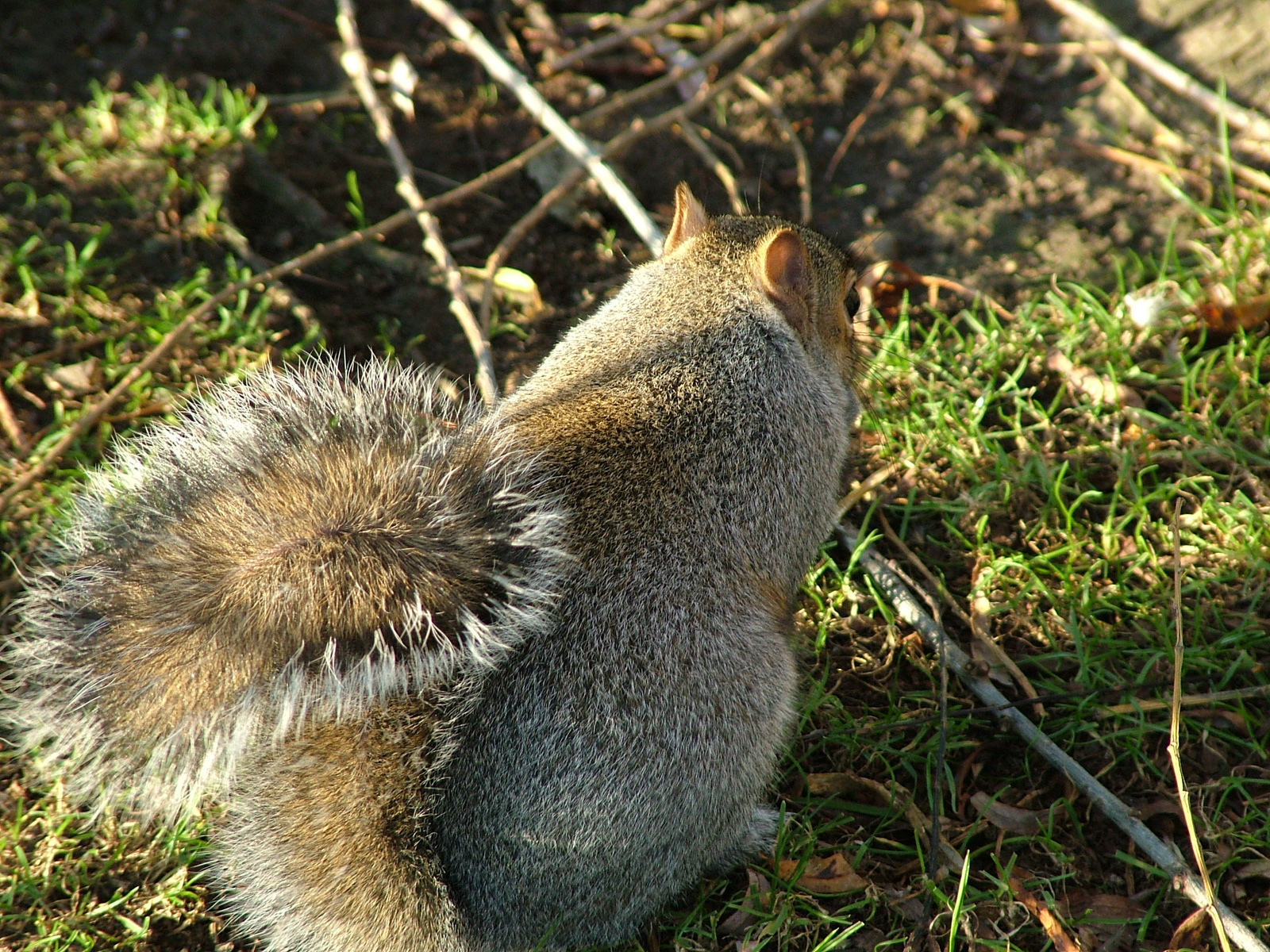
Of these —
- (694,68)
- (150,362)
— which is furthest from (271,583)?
(694,68)

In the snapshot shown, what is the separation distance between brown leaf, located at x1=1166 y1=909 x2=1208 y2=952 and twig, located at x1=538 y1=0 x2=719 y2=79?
3.13 m

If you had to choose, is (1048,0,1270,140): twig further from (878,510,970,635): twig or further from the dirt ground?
(878,510,970,635): twig

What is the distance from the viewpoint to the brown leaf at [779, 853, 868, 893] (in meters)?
2.01

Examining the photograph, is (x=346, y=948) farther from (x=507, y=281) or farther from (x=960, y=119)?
(x=960, y=119)

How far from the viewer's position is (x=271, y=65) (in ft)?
12.0

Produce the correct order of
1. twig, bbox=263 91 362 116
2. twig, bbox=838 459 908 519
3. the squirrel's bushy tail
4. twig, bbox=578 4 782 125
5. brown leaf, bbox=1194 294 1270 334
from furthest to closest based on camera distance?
1. twig, bbox=263 91 362 116
2. twig, bbox=578 4 782 125
3. brown leaf, bbox=1194 294 1270 334
4. twig, bbox=838 459 908 519
5. the squirrel's bushy tail

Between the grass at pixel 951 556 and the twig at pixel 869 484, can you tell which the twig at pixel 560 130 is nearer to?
the grass at pixel 951 556

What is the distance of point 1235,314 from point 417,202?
7.73 feet

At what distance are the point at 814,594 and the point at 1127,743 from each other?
0.75 m

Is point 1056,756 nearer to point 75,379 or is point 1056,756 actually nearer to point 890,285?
point 890,285

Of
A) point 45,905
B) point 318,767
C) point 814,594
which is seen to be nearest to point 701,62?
point 814,594

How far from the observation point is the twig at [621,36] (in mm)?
3625

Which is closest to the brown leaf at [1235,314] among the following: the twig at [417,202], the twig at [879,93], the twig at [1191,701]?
the twig at [1191,701]

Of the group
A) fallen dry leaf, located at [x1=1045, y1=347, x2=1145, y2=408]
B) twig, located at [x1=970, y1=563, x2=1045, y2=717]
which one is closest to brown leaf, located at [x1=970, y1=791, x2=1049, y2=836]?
twig, located at [x1=970, y1=563, x2=1045, y2=717]
